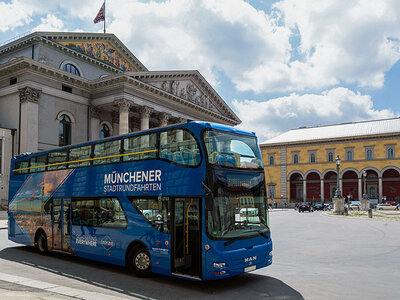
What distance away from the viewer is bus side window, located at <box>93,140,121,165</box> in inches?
424

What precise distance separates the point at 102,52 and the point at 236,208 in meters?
35.7

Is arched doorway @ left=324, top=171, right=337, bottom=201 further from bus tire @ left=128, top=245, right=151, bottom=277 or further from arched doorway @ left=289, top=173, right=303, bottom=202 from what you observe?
bus tire @ left=128, top=245, right=151, bottom=277

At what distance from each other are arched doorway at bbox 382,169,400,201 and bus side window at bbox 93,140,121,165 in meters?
62.7

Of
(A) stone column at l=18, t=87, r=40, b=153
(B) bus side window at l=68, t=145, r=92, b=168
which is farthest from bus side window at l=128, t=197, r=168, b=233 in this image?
(A) stone column at l=18, t=87, r=40, b=153

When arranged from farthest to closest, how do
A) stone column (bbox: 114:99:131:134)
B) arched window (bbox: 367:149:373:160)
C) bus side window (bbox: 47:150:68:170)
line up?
1. arched window (bbox: 367:149:373:160)
2. stone column (bbox: 114:99:131:134)
3. bus side window (bbox: 47:150:68:170)

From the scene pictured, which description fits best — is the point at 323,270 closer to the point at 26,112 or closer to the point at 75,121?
the point at 26,112

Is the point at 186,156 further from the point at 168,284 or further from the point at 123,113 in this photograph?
the point at 123,113

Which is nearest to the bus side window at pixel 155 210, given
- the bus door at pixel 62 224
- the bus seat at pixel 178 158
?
the bus seat at pixel 178 158

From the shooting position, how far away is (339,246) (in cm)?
1514

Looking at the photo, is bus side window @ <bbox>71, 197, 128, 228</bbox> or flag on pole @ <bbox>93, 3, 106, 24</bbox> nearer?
bus side window @ <bbox>71, 197, 128, 228</bbox>

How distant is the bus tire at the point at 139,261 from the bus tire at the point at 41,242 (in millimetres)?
4696

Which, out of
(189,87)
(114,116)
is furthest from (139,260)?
(189,87)

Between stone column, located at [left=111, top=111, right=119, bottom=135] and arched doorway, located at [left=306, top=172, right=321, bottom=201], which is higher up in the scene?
stone column, located at [left=111, top=111, right=119, bottom=135]

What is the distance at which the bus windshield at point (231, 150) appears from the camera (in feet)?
28.3
